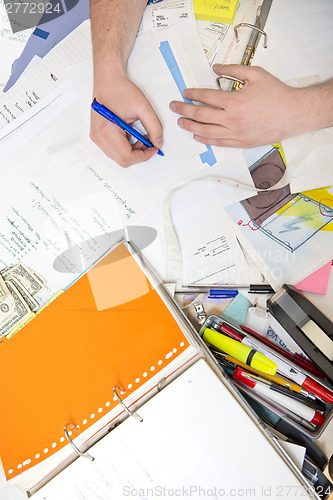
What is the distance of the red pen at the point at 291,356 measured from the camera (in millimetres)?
768

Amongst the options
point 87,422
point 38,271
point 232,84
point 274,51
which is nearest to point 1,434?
point 87,422

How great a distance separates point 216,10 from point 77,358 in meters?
0.79

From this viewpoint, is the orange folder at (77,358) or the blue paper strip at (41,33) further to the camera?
the blue paper strip at (41,33)

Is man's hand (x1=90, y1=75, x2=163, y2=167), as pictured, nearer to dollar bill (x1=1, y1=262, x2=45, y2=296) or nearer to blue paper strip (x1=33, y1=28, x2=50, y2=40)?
blue paper strip (x1=33, y1=28, x2=50, y2=40)

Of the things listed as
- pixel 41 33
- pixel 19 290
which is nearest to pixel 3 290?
pixel 19 290

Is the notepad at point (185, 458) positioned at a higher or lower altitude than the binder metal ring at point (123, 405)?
lower

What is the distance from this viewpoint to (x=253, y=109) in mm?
763

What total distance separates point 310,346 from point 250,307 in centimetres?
14

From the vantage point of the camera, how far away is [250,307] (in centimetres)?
81

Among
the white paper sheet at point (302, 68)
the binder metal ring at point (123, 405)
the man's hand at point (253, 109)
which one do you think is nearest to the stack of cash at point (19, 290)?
the binder metal ring at point (123, 405)

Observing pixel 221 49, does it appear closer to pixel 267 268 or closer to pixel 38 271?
pixel 267 268

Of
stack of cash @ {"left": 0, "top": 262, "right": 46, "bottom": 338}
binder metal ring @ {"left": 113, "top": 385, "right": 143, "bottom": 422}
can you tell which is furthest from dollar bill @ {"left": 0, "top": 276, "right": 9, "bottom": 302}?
binder metal ring @ {"left": 113, "top": 385, "right": 143, "bottom": 422}

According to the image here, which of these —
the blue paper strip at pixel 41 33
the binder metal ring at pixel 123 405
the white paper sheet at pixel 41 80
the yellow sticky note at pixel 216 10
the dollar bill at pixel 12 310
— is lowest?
the binder metal ring at pixel 123 405

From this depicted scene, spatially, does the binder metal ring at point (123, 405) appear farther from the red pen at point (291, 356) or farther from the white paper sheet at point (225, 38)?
the white paper sheet at point (225, 38)
